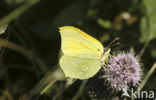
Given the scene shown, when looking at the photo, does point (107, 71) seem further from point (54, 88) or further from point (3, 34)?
point (3, 34)

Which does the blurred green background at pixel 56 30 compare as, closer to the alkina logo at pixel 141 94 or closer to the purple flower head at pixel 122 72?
the alkina logo at pixel 141 94

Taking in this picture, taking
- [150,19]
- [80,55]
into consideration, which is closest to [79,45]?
[80,55]

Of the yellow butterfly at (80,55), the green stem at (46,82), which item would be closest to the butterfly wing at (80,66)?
the yellow butterfly at (80,55)

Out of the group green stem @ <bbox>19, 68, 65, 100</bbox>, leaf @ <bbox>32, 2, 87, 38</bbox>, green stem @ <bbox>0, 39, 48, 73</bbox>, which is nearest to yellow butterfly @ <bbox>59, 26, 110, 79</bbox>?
green stem @ <bbox>19, 68, 65, 100</bbox>

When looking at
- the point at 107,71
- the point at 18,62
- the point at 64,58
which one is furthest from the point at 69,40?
the point at 18,62

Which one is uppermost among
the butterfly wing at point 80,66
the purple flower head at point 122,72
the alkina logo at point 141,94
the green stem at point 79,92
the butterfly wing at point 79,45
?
the butterfly wing at point 79,45

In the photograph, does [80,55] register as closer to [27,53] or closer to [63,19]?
[27,53]

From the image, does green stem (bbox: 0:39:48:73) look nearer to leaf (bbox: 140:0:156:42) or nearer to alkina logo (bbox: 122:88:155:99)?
alkina logo (bbox: 122:88:155:99)

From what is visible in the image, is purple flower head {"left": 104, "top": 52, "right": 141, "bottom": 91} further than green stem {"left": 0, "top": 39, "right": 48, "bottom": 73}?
No
